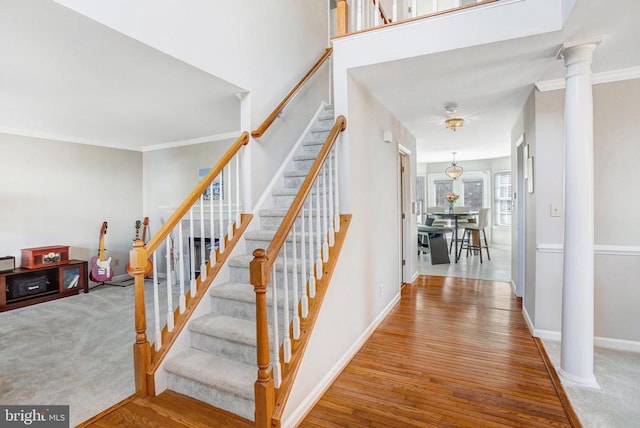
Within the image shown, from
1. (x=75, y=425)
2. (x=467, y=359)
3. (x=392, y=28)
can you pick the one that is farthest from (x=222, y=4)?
(x=467, y=359)

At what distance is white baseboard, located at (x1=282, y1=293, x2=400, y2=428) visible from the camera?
182 centimetres

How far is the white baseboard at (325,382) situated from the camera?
5.98 ft

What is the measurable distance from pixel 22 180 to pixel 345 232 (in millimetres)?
4574

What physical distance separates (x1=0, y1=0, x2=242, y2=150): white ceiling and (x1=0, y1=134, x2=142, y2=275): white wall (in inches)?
11.6

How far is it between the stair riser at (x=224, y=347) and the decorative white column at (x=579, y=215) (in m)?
2.17

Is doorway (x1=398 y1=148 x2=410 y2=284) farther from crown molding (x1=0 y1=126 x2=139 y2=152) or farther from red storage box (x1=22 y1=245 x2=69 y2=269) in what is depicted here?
red storage box (x1=22 y1=245 x2=69 y2=269)

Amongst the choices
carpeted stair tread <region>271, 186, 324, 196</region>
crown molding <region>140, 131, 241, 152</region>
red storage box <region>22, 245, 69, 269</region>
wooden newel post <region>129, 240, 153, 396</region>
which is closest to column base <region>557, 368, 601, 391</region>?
carpeted stair tread <region>271, 186, 324, 196</region>

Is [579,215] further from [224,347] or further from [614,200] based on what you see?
[224,347]

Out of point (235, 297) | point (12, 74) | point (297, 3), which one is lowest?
point (235, 297)

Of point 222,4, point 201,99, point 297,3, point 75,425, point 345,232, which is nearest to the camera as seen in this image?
point 75,425

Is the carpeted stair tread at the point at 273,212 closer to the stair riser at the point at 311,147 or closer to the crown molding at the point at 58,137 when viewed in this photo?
the stair riser at the point at 311,147

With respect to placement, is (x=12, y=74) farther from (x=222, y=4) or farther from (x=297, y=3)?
(x=297, y=3)

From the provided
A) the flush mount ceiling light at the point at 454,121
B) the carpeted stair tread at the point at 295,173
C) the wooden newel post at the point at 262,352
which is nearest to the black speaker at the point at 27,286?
the carpeted stair tread at the point at 295,173

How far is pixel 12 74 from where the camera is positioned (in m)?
2.52
